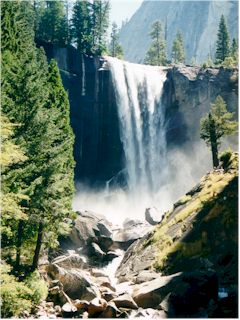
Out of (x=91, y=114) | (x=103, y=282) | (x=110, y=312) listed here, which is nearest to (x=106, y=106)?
(x=91, y=114)

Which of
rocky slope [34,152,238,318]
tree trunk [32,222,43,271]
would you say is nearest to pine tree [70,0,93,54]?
rocky slope [34,152,238,318]

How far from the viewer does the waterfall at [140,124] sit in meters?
55.8

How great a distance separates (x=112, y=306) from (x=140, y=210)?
35872 millimetres

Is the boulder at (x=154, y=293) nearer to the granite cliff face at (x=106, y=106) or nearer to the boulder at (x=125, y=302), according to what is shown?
the boulder at (x=125, y=302)

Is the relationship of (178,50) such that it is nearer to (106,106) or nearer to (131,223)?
(106,106)

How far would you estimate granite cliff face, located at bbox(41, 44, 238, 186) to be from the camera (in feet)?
182

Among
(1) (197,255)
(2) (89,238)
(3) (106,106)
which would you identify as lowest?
(2) (89,238)

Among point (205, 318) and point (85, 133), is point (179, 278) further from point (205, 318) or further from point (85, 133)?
point (85, 133)

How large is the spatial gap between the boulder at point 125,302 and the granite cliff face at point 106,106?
3621cm

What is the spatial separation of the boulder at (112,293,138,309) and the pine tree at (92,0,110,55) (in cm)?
5240

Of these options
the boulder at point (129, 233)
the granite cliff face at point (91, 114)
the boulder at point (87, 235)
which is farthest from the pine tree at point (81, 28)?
the boulder at point (87, 235)

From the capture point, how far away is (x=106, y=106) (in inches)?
2223

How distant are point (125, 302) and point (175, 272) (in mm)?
3873

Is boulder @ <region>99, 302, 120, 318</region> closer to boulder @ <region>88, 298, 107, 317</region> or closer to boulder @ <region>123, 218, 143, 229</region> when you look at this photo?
boulder @ <region>88, 298, 107, 317</region>
